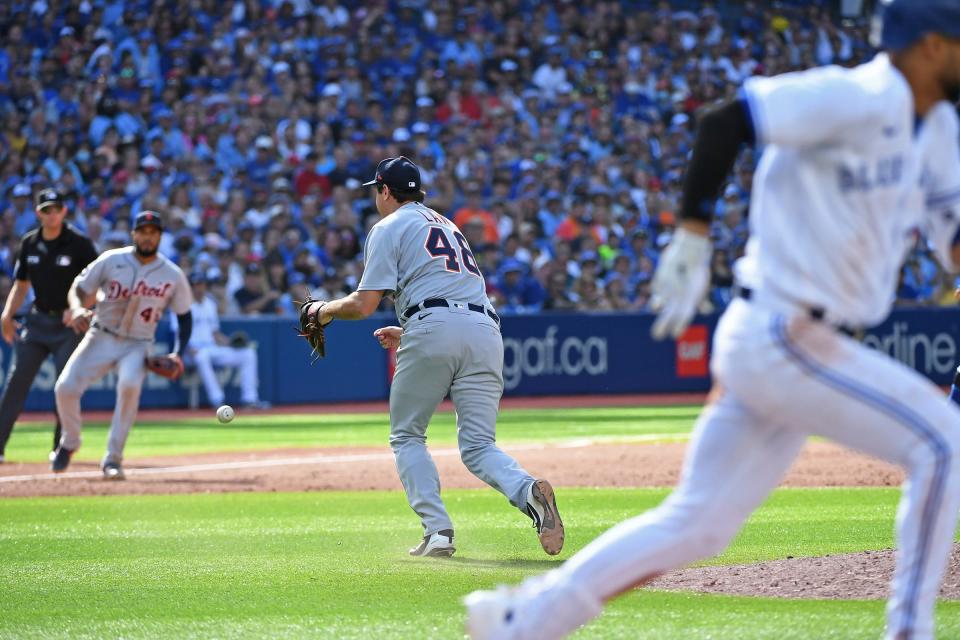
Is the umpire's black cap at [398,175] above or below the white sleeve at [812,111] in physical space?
below

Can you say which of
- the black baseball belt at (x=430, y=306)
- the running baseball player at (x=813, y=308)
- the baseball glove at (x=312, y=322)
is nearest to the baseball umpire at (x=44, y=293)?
the baseball glove at (x=312, y=322)

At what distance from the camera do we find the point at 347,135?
24.6m

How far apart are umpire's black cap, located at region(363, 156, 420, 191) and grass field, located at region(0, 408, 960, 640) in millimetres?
2072

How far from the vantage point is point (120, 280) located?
12.0 metres

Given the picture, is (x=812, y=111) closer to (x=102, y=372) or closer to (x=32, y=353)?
(x=102, y=372)

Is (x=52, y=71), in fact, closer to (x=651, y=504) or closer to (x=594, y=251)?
(x=594, y=251)

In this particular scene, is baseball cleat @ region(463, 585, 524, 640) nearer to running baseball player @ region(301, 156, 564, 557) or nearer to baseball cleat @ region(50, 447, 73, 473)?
running baseball player @ region(301, 156, 564, 557)

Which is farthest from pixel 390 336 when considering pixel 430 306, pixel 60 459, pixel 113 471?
pixel 60 459

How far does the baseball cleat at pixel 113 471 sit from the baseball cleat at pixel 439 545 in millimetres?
5284

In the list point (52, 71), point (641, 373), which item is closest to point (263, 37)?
point (52, 71)

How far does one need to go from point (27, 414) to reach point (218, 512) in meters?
12.0

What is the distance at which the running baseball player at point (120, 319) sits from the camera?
1200 cm

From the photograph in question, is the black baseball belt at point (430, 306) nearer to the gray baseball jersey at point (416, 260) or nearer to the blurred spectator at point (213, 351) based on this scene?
the gray baseball jersey at point (416, 260)

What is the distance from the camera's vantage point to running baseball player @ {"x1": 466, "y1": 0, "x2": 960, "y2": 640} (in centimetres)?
380
